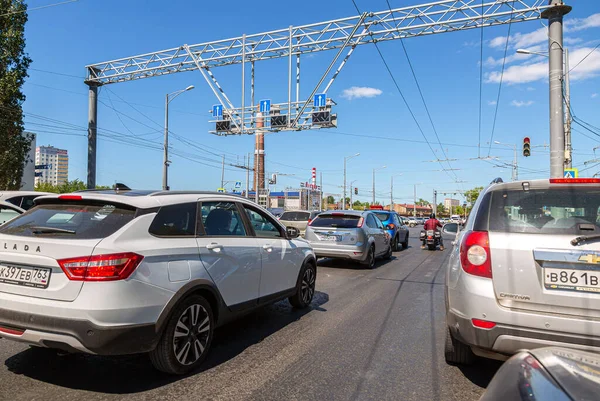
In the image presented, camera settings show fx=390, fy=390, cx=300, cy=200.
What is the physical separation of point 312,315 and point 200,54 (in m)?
18.4

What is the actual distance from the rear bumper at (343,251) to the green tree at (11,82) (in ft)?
54.7

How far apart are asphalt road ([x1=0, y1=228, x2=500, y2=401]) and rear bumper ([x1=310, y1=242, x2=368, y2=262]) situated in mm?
4278

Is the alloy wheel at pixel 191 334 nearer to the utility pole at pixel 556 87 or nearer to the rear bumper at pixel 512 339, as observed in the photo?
the rear bumper at pixel 512 339

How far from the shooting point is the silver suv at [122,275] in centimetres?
294

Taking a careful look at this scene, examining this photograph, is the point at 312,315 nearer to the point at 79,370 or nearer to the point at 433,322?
the point at 433,322

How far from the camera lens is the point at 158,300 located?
320 centimetres

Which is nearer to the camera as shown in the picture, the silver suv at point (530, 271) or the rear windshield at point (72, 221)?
the silver suv at point (530, 271)

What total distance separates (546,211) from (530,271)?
625 mm

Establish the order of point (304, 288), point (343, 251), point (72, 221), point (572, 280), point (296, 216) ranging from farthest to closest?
1. point (296, 216)
2. point (343, 251)
3. point (304, 288)
4. point (72, 221)
5. point (572, 280)

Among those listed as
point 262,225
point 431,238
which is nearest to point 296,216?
point 431,238

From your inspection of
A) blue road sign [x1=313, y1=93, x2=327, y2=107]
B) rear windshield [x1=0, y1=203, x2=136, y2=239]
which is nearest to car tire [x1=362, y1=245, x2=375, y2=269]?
rear windshield [x1=0, y1=203, x2=136, y2=239]

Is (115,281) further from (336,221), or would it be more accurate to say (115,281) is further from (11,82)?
(11,82)

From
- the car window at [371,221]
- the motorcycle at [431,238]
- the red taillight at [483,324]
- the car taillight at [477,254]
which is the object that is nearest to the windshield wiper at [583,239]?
the car taillight at [477,254]

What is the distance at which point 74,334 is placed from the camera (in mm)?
2916
